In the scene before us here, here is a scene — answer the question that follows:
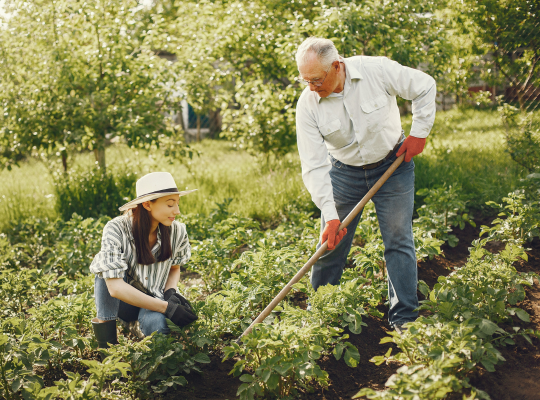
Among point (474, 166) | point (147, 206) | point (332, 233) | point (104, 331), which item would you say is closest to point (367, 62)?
point (332, 233)

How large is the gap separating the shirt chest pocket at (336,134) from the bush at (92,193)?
139 inches

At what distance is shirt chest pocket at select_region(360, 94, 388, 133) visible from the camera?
2.97 metres

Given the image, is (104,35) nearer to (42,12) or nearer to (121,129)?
(42,12)

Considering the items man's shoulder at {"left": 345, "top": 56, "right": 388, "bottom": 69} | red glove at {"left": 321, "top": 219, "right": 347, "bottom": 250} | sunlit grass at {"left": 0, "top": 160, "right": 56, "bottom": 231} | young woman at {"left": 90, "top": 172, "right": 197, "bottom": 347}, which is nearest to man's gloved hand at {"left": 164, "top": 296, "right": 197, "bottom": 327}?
young woman at {"left": 90, "top": 172, "right": 197, "bottom": 347}

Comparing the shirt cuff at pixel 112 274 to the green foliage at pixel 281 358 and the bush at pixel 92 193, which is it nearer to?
the green foliage at pixel 281 358

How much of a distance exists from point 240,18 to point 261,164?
6.61 feet

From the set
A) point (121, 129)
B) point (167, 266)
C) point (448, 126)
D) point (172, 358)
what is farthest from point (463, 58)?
point (172, 358)

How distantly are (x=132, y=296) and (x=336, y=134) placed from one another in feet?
4.95

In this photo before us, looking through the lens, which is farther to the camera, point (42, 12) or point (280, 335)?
point (42, 12)

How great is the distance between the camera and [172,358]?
2.69 meters

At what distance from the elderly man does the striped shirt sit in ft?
3.02

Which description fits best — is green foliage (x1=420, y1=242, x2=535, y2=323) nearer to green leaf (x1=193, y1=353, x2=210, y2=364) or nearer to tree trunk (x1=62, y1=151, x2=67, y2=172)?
green leaf (x1=193, y1=353, x2=210, y2=364)

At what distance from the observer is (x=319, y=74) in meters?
2.79

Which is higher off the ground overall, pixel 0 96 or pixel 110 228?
pixel 0 96
